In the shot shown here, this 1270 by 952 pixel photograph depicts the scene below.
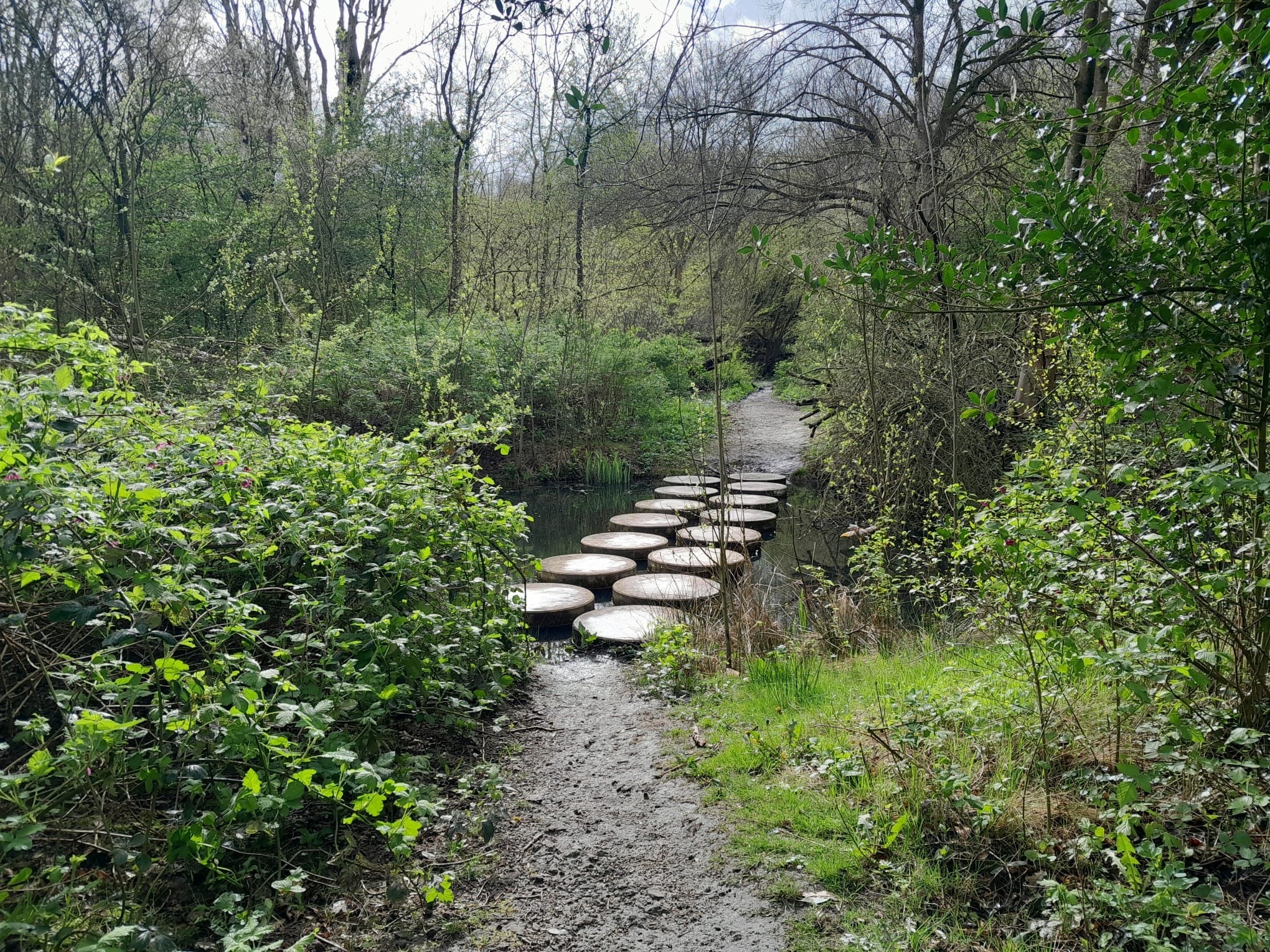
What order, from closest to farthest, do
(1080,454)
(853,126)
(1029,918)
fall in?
1. (1029,918)
2. (1080,454)
3. (853,126)

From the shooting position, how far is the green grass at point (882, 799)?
2.41 metres

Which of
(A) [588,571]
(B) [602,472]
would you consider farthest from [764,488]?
(A) [588,571]

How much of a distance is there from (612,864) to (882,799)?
103cm

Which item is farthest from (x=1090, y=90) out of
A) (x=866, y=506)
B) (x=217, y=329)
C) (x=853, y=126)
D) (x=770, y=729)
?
(x=217, y=329)

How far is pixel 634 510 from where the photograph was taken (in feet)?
39.5

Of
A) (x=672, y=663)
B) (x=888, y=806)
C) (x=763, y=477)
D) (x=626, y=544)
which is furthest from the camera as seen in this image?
(x=763, y=477)

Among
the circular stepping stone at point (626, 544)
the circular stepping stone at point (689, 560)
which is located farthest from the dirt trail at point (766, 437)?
the circular stepping stone at point (689, 560)

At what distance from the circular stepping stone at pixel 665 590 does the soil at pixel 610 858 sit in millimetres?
1893

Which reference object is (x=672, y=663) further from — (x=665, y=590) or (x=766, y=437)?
(x=766, y=437)

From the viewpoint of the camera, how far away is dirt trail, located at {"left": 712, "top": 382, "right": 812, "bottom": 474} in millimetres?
14750

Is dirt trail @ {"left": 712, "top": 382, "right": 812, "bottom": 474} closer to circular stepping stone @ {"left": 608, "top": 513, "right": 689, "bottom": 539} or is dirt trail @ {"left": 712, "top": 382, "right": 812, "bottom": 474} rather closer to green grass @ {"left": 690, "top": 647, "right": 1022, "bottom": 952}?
circular stepping stone @ {"left": 608, "top": 513, "right": 689, "bottom": 539}

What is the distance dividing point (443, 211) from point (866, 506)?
10895mm

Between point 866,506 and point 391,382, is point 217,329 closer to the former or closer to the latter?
point 391,382

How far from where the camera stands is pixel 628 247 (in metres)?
16.6
